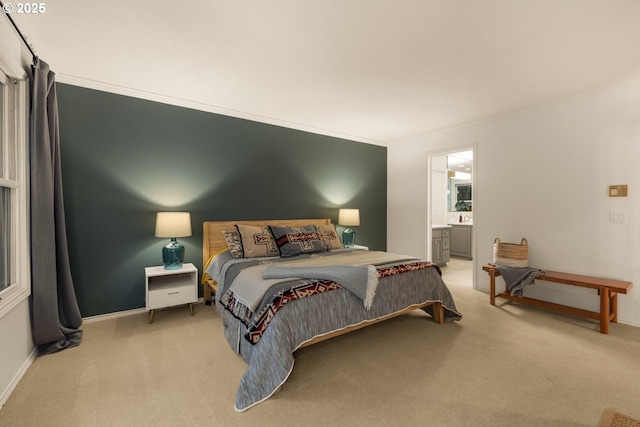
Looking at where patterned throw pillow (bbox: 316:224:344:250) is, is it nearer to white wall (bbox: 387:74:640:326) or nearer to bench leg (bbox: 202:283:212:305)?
bench leg (bbox: 202:283:212:305)

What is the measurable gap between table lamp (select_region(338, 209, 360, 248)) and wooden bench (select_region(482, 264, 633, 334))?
6.45 feet

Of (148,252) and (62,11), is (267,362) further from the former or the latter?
(62,11)

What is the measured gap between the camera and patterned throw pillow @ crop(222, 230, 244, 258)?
339cm

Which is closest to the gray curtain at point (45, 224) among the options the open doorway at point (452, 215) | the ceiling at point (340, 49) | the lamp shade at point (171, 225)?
the ceiling at point (340, 49)

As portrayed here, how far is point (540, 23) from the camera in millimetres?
2096

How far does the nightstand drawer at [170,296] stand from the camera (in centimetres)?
299

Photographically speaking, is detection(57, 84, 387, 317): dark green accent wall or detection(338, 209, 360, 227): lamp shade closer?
detection(57, 84, 387, 317): dark green accent wall

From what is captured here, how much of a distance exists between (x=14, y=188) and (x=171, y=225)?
3.98ft

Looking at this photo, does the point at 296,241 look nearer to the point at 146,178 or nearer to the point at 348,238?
the point at 348,238

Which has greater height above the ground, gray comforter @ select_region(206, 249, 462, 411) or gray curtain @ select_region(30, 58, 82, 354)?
gray curtain @ select_region(30, 58, 82, 354)

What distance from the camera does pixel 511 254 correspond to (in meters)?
3.66

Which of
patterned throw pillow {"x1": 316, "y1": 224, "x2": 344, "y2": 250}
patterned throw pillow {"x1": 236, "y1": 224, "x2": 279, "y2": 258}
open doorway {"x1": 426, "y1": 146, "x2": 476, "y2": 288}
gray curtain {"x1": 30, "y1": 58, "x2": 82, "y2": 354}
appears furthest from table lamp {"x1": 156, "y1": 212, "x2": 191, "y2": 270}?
open doorway {"x1": 426, "y1": 146, "x2": 476, "y2": 288}

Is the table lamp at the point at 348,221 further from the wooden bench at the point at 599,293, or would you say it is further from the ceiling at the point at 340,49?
the wooden bench at the point at 599,293

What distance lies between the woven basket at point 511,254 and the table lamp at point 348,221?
194 centimetres
